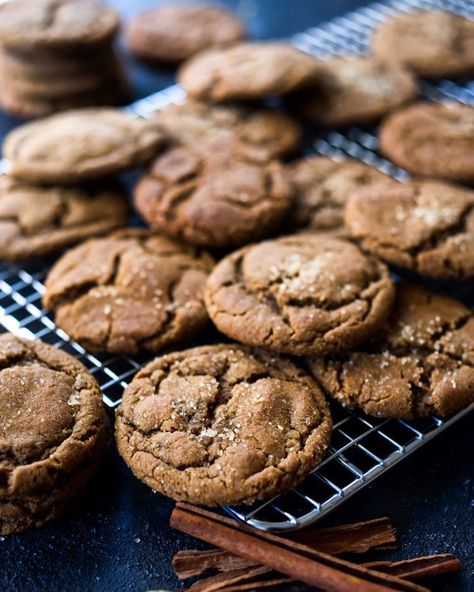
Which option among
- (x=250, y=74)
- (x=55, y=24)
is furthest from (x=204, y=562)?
(x=55, y=24)

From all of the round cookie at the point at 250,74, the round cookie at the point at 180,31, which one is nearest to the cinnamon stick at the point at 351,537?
the round cookie at the point at 250,74

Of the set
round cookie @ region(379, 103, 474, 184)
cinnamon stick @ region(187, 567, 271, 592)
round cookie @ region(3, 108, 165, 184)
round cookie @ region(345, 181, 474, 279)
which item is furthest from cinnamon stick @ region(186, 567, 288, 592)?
round cookie @ region(379, 103, 474, 184)

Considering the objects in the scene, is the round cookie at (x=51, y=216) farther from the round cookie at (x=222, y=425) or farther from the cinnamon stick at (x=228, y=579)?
the cinnamon stick at (x=228, y=579)

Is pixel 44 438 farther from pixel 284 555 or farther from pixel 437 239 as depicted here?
pixel 437 239

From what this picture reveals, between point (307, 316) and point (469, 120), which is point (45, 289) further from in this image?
point (469, 120)

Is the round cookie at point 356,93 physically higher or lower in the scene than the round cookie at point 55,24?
lower

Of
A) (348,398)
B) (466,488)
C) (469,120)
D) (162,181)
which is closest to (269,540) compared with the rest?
(348,398)
